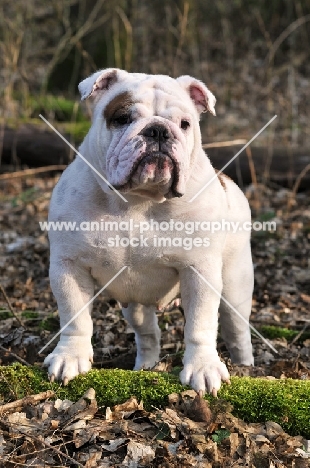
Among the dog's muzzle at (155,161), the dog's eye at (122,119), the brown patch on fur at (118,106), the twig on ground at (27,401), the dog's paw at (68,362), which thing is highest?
A: the brown patch on fur at (118,106)

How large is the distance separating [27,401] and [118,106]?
1739mm

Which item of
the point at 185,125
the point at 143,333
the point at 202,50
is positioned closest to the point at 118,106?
the point at 185,125

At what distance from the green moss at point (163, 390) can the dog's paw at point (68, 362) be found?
0.15ft

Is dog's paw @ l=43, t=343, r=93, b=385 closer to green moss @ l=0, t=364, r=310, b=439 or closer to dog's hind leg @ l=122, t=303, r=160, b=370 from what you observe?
green moss @ l=0, t=364, r=310, b=439

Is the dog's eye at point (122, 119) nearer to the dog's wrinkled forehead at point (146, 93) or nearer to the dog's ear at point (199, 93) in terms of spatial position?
the dog's wrinkled forehead at point (146, 93)

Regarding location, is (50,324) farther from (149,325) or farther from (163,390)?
(163,390)

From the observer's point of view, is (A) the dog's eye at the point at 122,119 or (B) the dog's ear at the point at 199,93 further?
(B) the dog's ear at the point at 199,93

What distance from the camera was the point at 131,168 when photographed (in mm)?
3592

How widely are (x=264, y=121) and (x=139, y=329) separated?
9.49m

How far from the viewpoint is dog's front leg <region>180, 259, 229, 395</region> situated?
3769mm

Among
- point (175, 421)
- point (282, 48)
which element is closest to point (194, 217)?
point (175, 421)

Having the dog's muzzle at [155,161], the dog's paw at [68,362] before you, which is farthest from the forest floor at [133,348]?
the dog's muzzle at [155,161]

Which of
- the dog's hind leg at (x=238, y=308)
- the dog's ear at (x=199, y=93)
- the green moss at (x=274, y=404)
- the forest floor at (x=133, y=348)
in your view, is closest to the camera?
the forest floor at (x=133, y=348)

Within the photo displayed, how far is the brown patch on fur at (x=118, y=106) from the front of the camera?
3756mm
